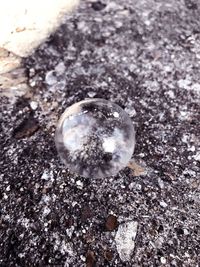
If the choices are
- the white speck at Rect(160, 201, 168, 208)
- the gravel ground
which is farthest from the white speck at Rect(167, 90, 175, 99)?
the white speck at Rect(160, 201, 168, 208)

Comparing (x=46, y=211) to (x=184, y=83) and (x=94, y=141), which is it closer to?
(x=94, y=141)

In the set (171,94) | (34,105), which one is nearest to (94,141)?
(34,105)

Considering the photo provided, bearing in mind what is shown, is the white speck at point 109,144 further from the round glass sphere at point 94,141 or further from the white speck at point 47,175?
the white speck at point 47,175

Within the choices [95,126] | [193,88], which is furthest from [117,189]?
[193,88]

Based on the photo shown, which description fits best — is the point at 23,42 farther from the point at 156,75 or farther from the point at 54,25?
the point at 156,75

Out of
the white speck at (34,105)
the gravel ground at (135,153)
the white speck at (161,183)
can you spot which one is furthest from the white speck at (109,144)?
the white speck at (34,105)

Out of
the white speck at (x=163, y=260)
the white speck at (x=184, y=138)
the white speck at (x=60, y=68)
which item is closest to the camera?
the white speck at (x=163, y=260)

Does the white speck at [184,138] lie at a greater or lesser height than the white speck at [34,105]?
lesser

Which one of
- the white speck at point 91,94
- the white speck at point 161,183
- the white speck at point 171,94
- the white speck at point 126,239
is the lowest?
the white speck at point 126,239
